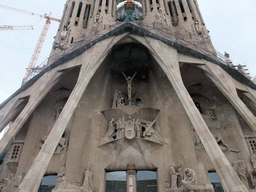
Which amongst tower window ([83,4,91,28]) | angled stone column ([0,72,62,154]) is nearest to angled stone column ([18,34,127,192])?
angled stone column ([0,72,62,154])

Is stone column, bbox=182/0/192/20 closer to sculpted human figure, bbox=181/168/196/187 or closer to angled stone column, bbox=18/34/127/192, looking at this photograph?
angled stone column, bbox=18/34/127/192

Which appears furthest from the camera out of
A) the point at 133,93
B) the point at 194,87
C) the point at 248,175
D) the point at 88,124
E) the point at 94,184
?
the point at 133,93

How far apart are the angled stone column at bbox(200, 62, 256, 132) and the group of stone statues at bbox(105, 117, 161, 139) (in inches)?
166

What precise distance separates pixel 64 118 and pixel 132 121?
4290mm

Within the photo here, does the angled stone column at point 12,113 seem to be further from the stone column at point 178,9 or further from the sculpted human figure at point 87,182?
the stone column at point 178,9

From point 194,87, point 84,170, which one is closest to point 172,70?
point 194,87

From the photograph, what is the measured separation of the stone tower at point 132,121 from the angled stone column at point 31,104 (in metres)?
0.04

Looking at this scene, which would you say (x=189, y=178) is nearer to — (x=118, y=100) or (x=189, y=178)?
(x=189, y=178)

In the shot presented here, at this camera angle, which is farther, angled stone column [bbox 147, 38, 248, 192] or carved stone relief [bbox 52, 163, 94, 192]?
carved stone relief [bbox 52, 163, 94, 192]

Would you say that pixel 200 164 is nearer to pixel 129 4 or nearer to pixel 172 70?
pixel 172 70

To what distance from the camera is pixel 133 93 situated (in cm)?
1432

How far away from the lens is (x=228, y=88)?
32.9 feet

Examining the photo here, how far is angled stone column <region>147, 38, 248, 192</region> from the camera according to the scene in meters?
6.50

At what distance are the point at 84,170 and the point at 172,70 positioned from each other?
684cm
